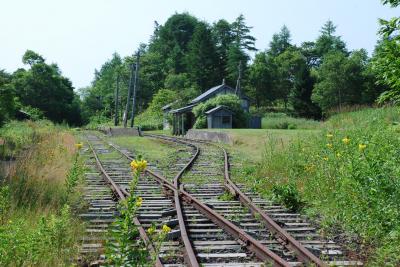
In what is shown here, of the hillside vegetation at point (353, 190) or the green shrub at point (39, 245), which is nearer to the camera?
the green shrub at point (39, 245)

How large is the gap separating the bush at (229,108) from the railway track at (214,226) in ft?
117

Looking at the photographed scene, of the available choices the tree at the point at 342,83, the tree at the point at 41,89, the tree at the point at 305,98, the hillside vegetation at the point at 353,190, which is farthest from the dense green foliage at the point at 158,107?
the hillside vegetation at the point at 353,190

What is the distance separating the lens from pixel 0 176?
964cm

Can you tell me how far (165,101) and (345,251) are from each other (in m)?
71.1

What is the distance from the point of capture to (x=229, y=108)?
47.3 m

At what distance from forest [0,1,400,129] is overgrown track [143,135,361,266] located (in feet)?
125

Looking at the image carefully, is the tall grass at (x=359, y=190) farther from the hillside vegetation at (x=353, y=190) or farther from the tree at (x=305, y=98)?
the tree at (x=305, y=98)

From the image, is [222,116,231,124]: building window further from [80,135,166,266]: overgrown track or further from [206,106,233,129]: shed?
[80,135,166,266]: overgrown track

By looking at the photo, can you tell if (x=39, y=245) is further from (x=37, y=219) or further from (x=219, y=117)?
(x=219, y=117)

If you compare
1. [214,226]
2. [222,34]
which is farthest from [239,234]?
[222,34]

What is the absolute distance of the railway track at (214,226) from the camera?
5625 mm

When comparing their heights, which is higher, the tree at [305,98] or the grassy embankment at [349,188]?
the tree at [305,98]

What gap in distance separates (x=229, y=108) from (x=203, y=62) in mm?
46922

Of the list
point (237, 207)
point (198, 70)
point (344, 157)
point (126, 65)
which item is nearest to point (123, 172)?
point (237, 207)
